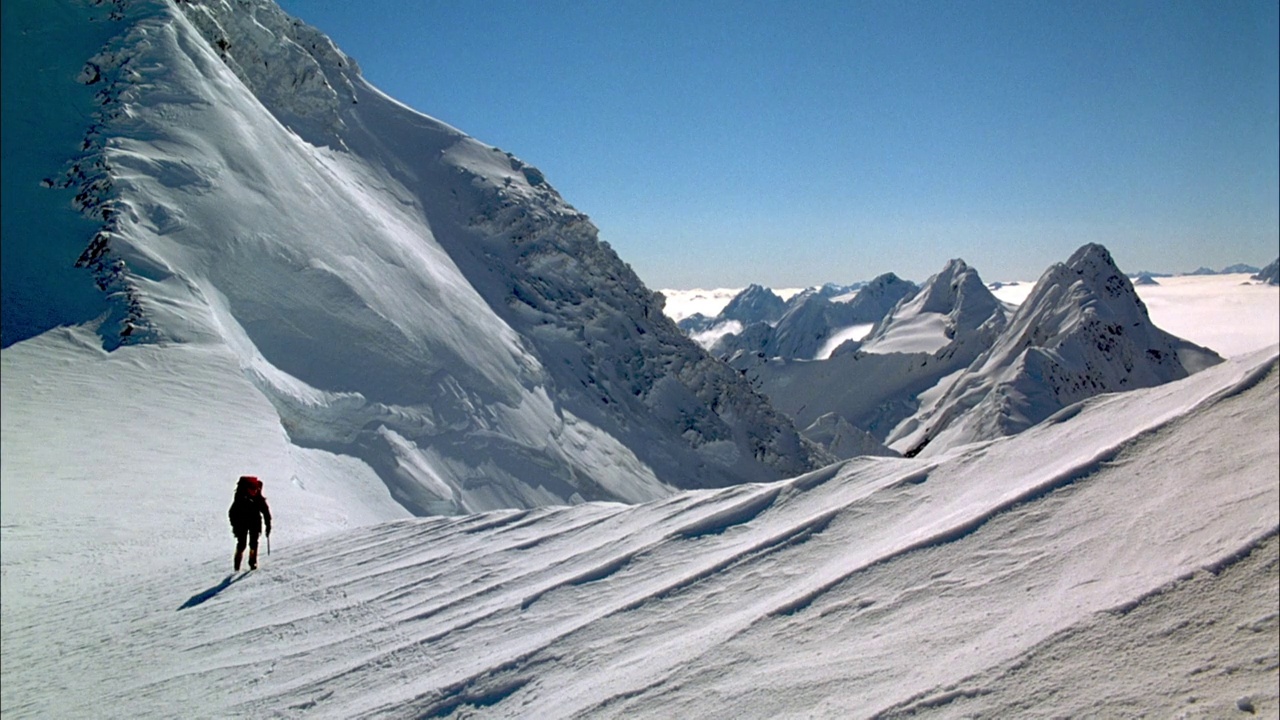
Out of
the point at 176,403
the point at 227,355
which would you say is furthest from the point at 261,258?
the point at 176,403

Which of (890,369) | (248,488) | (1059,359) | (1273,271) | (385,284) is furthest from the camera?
(890,369)

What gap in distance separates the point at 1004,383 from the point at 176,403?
216 feet

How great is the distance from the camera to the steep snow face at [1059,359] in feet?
207

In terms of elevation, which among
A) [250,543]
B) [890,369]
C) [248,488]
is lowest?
[250,543]

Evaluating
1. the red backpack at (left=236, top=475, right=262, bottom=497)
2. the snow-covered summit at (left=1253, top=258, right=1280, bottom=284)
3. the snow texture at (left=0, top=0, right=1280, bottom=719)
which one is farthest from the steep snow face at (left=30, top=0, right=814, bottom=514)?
the snow-covered summit at (left=1253, top=258, right=1280, bottom=284)

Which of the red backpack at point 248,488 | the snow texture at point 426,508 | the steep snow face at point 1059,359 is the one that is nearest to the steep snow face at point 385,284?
the snow texture at point 426,508

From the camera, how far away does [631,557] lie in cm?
568

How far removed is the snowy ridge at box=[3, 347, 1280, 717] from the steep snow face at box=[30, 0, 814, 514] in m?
14.0

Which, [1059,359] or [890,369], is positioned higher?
[890,369]

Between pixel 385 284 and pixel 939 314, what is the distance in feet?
467

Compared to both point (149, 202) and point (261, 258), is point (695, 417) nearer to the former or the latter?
point (261, 258)

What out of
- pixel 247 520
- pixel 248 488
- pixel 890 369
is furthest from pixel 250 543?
pixel 890 369

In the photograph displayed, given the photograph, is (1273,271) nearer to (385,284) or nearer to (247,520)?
(247,520)

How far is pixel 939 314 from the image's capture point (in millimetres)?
151250
